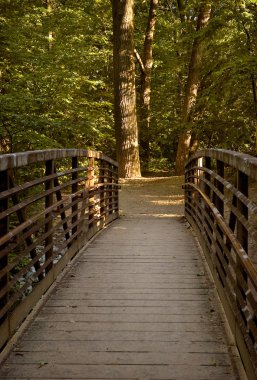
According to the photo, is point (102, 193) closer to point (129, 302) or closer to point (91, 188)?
point (91, 188)

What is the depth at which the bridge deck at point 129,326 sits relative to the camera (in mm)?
3111

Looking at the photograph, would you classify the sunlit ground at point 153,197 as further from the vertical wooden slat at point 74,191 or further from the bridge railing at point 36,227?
the vertical wooden slat at point 74,191

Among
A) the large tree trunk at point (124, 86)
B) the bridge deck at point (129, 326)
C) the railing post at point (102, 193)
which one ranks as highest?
the large tree trunk at point (124, 86)

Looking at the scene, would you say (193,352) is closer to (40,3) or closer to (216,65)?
(216,65)

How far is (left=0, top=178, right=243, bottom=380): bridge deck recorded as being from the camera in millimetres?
3111

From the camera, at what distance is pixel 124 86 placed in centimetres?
1656

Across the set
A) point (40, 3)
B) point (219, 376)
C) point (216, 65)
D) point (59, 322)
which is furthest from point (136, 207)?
point (40, 3)

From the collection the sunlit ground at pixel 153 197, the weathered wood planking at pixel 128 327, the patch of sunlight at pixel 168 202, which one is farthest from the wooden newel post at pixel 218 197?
the patch of sunlight at pixel 168 202

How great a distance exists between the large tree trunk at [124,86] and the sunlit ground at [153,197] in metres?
0.98

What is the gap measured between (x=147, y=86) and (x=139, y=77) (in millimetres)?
2382

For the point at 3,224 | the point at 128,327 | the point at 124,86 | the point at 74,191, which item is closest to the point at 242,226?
the point at 128,327

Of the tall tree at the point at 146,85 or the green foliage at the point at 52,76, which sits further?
the tall tree at the point at 146,85

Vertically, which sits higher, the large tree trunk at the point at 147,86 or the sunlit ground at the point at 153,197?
the large tree trunk at the point at 147,86

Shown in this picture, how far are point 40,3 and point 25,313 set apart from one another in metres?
20.3
